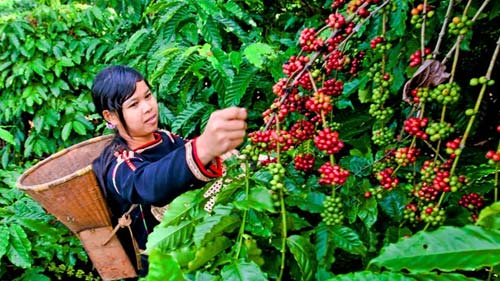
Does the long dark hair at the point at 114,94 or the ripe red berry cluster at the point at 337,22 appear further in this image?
the long dark hair at the point at 114,94

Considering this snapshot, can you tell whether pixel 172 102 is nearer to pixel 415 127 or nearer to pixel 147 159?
pixel 147 159

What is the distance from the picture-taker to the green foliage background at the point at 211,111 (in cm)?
66

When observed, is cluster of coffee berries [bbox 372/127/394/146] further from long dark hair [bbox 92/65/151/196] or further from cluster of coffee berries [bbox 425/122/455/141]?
long dark hair [bbox 92/65/151/196]

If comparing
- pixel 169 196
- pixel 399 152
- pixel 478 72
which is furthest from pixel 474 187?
pixel 169 196

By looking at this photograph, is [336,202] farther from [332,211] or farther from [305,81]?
[305,81]

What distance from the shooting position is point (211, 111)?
2.03m

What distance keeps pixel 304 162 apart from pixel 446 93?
27cm

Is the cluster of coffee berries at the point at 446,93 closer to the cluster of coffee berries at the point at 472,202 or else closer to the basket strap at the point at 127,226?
the cluster of coffee berries at the point at 472,202

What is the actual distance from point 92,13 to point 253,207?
9.29 feet

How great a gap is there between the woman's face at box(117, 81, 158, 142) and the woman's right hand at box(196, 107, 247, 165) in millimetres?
836

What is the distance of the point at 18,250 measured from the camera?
206 cm

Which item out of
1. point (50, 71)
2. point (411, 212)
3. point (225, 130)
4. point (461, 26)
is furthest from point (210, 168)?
point (50, 71)

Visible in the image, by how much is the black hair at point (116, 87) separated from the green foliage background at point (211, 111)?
85 millimetres

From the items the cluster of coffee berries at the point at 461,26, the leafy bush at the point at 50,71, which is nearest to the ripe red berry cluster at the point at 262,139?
the cluster of coffee berries at the point at 461,26
